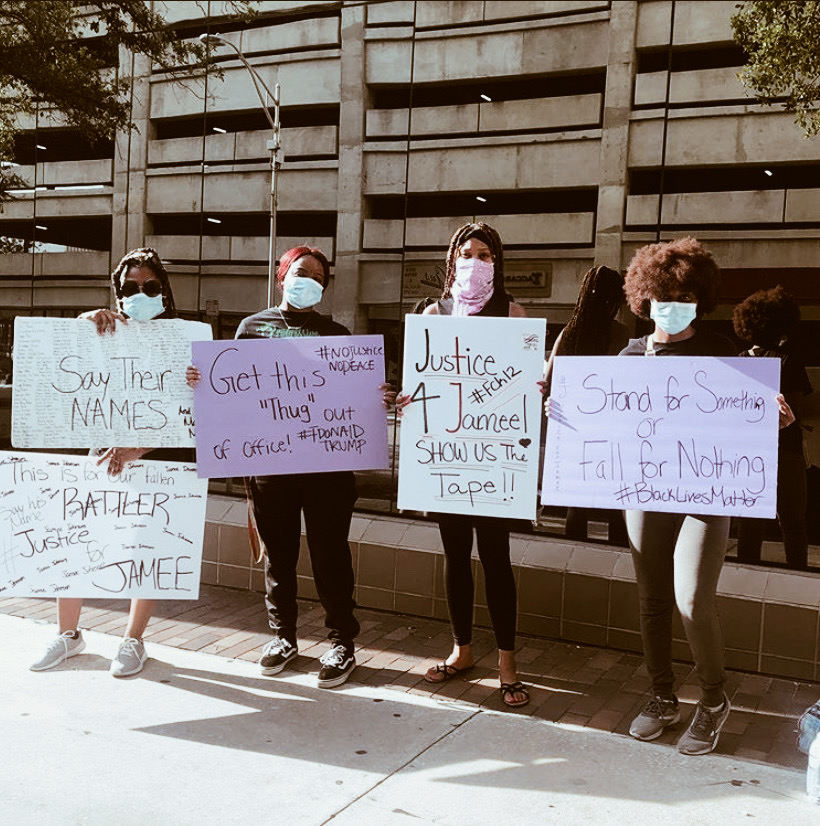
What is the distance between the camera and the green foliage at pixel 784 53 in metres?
4.02

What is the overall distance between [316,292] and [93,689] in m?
1.90

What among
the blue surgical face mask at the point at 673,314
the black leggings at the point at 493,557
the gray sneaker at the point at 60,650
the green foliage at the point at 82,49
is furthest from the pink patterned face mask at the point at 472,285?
the green foliage at the point at 82,49

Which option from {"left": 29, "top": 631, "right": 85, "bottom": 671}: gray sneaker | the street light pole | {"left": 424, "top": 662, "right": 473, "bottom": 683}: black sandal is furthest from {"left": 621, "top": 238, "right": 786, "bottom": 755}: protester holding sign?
the street light pole

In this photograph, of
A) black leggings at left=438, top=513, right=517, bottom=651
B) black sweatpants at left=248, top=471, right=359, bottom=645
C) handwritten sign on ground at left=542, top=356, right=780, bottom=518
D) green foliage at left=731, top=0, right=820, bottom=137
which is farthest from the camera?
green foliage at left=731, top=0, right=820, bottom=137

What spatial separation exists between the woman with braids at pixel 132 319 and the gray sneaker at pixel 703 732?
7.54ft

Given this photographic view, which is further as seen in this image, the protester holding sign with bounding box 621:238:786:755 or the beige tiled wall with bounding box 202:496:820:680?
the beige tiled wall with bounding box 202:496:820:680

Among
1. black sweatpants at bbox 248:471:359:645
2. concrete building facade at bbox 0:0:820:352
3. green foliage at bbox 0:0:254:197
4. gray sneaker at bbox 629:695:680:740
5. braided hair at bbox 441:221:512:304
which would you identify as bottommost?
gray sneaker at bbox 629:695:680:740

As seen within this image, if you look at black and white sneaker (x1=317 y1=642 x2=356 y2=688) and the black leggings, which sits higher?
the black leggings

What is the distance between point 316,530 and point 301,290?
105 cm

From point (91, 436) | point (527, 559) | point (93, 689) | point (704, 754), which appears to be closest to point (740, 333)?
point (527, 559)

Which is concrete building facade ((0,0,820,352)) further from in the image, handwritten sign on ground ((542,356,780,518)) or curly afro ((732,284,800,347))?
handwritten sign on ground ((542,356,780,518))

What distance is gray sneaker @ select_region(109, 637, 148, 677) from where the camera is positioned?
384cm

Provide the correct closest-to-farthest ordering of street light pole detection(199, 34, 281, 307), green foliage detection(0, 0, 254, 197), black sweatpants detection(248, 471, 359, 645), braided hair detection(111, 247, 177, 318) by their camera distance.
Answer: braided hair detection(111, 247, 177, 318), black sweatpants detection(248, 471, 359, 645), street light pole detection(199, 34, 281, 307), green foliage detection(0, 0, 254, 197)

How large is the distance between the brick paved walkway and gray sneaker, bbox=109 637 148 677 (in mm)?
354
